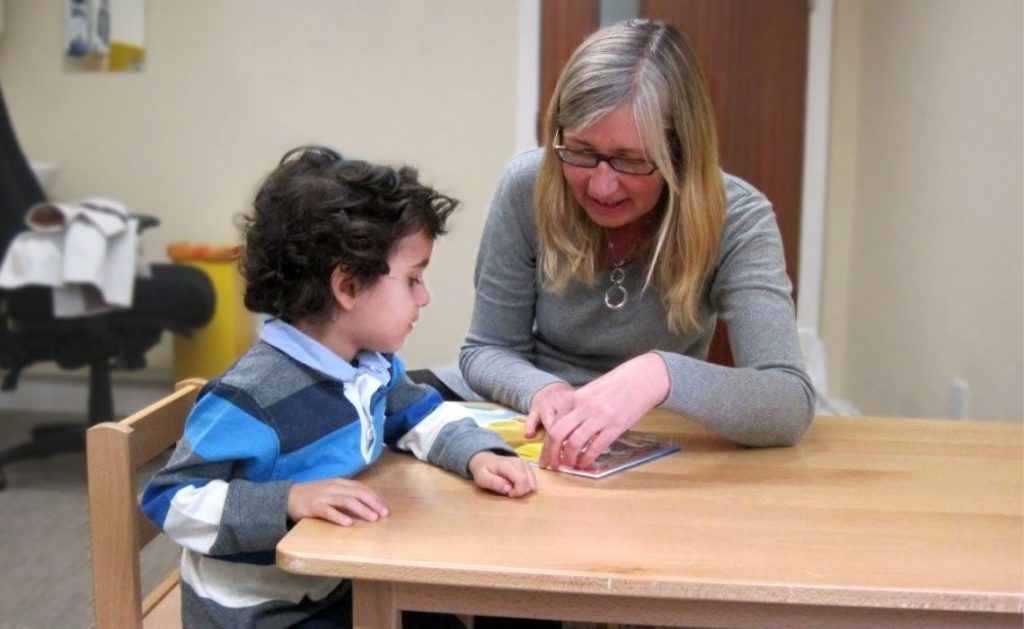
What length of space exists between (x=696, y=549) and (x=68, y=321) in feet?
7.80

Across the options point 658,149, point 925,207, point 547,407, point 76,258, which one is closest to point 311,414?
point 547,407

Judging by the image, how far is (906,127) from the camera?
119 inches

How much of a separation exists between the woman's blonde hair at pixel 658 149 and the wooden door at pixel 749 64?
214cm

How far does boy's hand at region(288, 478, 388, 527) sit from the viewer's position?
97 cm

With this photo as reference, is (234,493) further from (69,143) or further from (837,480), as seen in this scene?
(69,143)

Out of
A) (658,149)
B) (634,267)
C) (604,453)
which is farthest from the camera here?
(634,267)

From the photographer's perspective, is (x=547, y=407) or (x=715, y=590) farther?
(x=547, y=407)

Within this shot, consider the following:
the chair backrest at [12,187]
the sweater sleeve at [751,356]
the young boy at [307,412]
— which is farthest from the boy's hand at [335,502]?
the chair backrest at [12,187]

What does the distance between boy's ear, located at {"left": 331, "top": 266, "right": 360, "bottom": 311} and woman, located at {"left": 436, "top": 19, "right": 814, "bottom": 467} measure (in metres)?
0.26

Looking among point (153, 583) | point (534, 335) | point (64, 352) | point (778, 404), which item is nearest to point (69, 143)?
point (64, 352)

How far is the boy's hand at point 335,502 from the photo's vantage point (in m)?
0.97

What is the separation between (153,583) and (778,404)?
64.9 inches

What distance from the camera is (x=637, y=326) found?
1.53 metres

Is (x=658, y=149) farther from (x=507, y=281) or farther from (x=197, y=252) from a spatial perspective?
(x=197, y=252)
